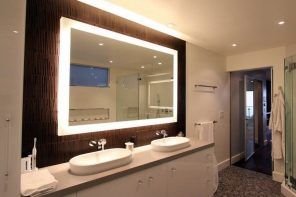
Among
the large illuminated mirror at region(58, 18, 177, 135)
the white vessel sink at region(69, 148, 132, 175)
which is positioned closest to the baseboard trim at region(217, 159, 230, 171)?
the large illuminated mirror at region(58, 18, 177, 135)

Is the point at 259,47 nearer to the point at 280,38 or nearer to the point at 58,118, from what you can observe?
the point at 280,38

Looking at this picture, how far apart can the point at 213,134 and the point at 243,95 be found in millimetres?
1595

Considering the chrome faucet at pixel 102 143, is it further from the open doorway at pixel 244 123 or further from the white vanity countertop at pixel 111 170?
the open doorway at pixel 244 123

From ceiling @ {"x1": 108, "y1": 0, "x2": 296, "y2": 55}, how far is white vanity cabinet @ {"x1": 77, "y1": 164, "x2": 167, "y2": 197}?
1666 millimetres

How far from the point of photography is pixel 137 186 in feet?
5.23

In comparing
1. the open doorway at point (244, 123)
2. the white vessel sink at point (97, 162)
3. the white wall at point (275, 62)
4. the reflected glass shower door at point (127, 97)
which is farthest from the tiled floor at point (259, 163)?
the white vessel sink at point (97, 162)

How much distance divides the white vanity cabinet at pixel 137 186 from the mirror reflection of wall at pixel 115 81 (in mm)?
693

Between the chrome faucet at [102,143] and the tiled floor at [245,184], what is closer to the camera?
the chrome faucet at [102,143]

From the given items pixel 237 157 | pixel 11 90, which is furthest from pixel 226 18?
pixel 237 157

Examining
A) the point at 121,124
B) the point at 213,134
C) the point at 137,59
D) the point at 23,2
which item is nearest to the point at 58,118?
the point at 121,124

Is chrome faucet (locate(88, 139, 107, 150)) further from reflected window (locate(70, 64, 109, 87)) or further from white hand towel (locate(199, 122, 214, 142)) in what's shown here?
white hand towel (locate(199, 122, 214, 142))

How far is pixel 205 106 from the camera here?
3.42 meters

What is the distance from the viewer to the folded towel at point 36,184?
1.11 m

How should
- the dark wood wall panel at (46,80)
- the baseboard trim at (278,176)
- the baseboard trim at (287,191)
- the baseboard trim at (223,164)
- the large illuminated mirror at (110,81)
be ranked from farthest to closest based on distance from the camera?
the baseboard trim at (223,164) → the baseboard trim at (278,176) → the baseboard trim at (287,191) → the large illuminated mirror at (110,81) → the dark wood wall panel at (46,80)
